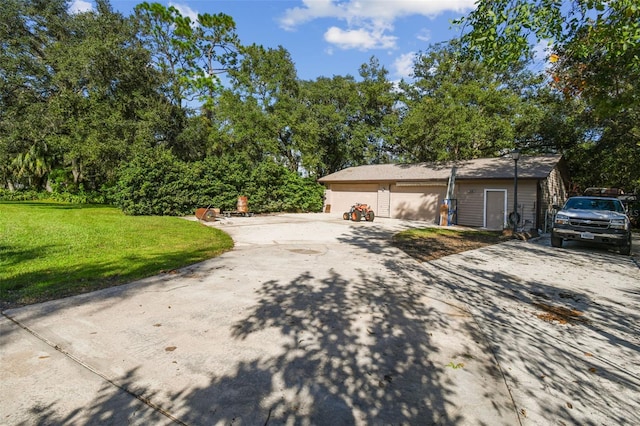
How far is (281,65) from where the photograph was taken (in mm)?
23484

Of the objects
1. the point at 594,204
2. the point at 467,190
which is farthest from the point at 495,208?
the point at 594,204

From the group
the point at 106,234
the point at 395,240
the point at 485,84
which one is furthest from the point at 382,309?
the point at 485,84

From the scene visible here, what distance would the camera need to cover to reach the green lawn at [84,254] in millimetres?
4445

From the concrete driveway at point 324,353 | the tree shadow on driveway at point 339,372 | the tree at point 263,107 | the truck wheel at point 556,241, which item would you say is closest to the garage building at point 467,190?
the truck wheel at point 556,241

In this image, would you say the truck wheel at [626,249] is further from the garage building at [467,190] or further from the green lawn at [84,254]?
the green lawn at [84,254]

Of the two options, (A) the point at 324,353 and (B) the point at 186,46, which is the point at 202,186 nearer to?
(B) the point at 186,46

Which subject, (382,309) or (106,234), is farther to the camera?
(106,234)

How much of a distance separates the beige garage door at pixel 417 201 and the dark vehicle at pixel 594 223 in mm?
7425

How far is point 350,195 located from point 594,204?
45.0ft

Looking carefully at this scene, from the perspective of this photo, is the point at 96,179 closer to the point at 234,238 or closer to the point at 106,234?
the point at 106,234

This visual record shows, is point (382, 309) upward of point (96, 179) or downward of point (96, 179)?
downward

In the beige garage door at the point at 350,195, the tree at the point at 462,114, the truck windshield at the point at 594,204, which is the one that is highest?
the tree at the point at 462,114

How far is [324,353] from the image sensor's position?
9.12ft

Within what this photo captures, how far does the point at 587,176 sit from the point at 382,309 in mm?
24902
